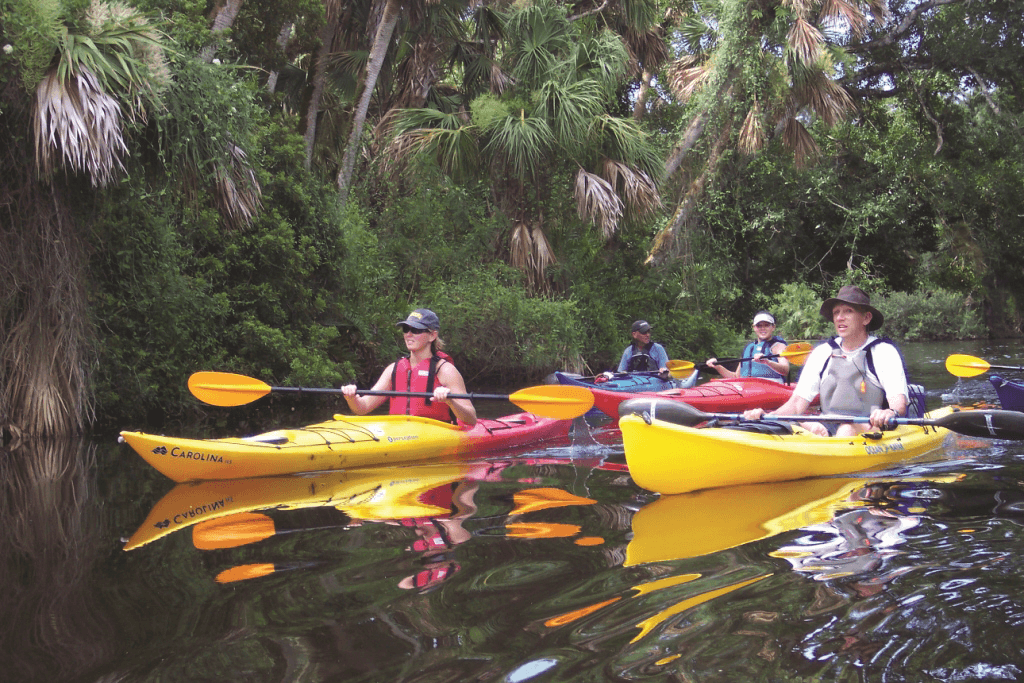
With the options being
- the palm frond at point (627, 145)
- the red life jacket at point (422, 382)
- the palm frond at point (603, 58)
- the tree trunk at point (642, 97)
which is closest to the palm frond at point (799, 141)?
the tree trunk at point (642, 97)

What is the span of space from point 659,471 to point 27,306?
19.8 ft

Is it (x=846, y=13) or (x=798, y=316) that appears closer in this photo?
(x=846, y=13)

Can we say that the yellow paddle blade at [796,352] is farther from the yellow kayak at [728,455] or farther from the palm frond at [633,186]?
the yellow kayak at [728,455]

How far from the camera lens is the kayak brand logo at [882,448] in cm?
566

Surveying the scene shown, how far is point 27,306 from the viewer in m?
7.97

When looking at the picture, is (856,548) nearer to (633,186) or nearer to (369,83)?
(633,186)

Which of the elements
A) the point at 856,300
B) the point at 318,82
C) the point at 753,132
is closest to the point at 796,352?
the point at 856,300

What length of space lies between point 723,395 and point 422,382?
4158 mm

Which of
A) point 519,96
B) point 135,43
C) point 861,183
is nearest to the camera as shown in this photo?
point 135,43

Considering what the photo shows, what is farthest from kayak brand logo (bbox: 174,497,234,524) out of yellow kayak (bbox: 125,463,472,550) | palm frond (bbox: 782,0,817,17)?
palm frond (bbox: 782,0,817,17)

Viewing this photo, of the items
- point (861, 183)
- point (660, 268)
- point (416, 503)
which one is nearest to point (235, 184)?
point (416, 503)

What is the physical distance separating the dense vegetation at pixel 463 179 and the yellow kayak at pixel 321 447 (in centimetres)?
300

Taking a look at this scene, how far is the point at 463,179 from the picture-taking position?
1411 centimetres

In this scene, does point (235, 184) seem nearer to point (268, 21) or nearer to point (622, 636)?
point (268, 21)
